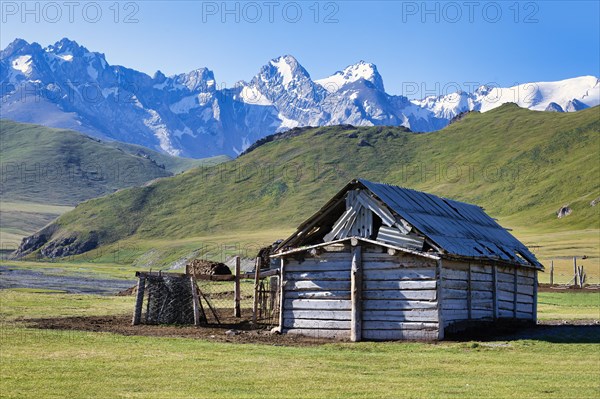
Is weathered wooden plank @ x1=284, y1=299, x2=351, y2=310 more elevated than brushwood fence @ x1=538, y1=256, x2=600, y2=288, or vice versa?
brushwood fence @ x1=538, y1=256, x2=600, y2=288

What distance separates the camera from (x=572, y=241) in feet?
449

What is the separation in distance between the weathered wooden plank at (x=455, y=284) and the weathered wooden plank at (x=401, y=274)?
0.83 meters

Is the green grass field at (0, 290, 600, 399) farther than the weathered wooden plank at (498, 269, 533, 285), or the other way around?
the weathered wooden plank at (498, 269, 533, 285)

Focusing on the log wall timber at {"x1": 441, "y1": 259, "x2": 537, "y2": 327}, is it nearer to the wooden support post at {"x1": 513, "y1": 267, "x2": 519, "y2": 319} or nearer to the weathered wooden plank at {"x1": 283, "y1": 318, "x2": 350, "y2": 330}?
the wooden support post at {"x1": 513, "y1": 267, "x2": 519, "y2": 319}

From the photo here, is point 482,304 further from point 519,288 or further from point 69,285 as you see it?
point 69,285

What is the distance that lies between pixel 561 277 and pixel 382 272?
222ft

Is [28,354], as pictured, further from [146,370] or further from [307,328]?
[307,328]

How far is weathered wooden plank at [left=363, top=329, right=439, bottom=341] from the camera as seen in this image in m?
30.7

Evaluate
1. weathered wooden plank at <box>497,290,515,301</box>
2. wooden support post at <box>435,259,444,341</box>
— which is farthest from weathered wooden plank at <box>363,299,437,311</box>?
weathered wooden plank at <box>497,290,515,301</box>

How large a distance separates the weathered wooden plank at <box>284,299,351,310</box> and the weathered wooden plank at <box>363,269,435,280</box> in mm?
1425

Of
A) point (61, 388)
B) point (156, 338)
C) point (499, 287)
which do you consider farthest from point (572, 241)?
point (61, 388)

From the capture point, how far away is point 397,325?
3136 centimetres

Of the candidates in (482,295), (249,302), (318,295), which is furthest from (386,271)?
(249,302)

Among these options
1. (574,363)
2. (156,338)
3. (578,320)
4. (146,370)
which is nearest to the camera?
(146,370)
